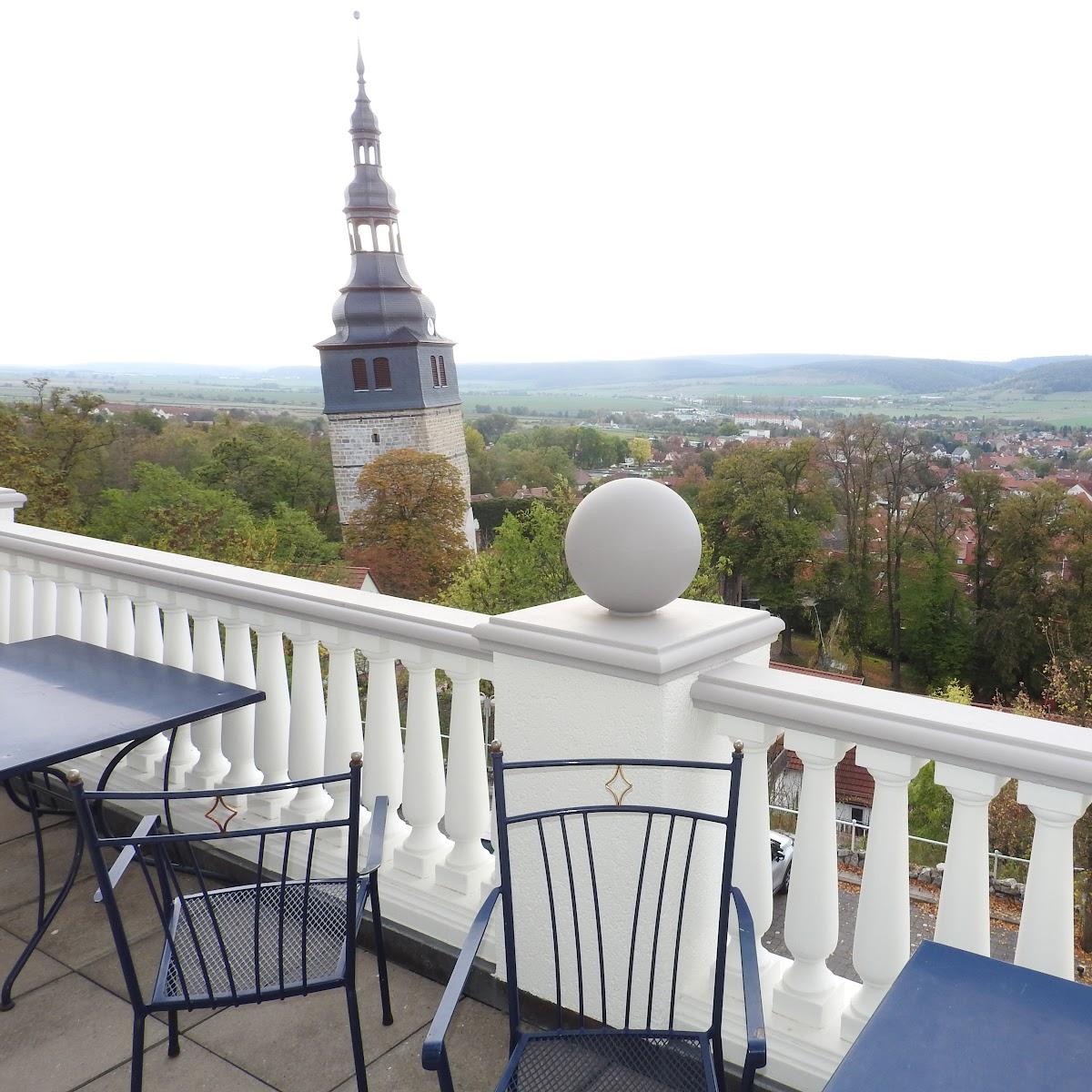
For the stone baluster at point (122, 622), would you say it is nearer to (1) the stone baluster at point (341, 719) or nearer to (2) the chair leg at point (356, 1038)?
(1) the stone baluster at point (341, 719)

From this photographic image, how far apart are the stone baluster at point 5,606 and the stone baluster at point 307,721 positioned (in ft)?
5.74

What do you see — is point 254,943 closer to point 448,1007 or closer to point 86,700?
point 448,1007

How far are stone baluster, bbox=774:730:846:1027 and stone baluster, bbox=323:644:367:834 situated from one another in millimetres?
1139

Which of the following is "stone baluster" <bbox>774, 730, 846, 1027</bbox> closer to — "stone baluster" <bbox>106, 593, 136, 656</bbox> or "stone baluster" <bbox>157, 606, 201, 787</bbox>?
"stone baluster" <bbox>157, 606, 201, 787</bbox>

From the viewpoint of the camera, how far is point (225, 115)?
42.8 m

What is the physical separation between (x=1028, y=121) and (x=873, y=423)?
25.7 meters

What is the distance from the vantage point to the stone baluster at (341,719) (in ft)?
7.54

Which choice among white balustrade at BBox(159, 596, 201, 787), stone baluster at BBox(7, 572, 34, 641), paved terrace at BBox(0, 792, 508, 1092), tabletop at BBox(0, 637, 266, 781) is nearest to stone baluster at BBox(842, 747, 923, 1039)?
paved terrace at BBox(0, 792, 508, 1092)

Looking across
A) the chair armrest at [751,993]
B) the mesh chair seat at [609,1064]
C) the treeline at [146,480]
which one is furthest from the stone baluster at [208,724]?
the treeline at [146,480]

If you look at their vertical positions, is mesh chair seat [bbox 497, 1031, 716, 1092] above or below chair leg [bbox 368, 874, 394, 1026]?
above

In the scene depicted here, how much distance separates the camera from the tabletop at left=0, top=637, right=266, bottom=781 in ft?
6.57

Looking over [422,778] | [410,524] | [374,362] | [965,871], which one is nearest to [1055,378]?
[410,524]

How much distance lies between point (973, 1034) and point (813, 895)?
57cm

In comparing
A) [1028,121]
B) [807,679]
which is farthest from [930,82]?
[807,679]
